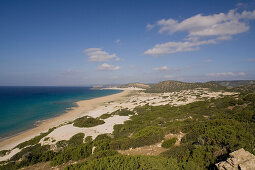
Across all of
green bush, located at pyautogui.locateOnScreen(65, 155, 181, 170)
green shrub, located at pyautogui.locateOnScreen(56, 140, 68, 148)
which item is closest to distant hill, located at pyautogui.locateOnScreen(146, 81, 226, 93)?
green shrub, located at pyautogui.locateOnScreen(56, 140, 68, 148)

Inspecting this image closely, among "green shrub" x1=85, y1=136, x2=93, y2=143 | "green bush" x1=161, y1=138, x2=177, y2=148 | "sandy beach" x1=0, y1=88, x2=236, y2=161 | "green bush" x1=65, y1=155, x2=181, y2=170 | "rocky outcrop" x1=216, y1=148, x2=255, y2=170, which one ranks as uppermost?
"rocky outcrop" x1=216, y1=148, x2=255, y2=170

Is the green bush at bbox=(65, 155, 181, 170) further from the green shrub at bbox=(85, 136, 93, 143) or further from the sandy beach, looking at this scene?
the sandy beach

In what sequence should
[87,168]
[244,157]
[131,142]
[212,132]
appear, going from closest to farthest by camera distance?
1. [244,157]
2. [87,168]
3. [212,132]
4. [131,142]

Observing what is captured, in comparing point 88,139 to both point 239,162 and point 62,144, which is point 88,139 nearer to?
point 62,144

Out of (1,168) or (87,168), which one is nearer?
(87,168)

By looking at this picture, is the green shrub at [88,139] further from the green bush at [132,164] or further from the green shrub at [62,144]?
the green bush at [132,164]

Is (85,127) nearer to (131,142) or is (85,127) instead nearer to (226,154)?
(131,142)

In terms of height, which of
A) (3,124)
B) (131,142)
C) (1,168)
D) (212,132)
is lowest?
(3,124)

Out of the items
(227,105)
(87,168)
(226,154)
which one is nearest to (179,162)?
(226,154)

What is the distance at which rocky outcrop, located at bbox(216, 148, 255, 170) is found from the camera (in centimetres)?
459

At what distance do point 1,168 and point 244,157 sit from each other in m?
15.2

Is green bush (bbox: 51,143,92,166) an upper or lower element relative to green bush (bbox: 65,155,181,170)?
lower

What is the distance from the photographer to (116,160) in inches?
253

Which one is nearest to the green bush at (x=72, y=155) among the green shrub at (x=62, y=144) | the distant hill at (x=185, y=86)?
the green shrub at (x=62, y=144)
